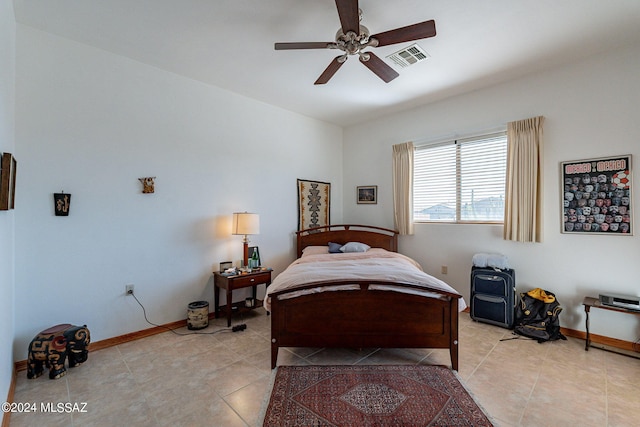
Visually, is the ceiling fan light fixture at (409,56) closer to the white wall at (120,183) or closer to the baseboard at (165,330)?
the white wall at (120,183)

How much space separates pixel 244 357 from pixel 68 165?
8.07ft

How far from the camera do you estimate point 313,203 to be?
15.7 feet

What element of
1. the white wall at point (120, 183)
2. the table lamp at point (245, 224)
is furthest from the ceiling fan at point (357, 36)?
the table lamp at point (245, 224)

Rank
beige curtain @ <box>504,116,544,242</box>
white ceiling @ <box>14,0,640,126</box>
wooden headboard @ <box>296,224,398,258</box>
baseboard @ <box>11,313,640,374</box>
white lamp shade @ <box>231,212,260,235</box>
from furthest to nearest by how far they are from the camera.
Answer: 1. wooden headboard @ <box>296,224,398,258</box>
2. white lamp shade @ <box>231,212,260,235</box>
3. beige curtain @ <box>504,116,544,242</box>
4. baseboard @ <box>11,313,640,374</box>
5. white ceiling @ <box>14,0,640,126</box>

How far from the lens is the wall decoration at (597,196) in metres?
2.72

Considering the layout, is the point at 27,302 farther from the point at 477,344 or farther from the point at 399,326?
the point at 477,344

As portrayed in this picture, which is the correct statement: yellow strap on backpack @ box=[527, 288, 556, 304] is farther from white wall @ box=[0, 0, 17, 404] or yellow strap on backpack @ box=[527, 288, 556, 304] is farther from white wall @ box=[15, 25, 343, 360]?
white wall @ box=[0, 0, 17, 404]

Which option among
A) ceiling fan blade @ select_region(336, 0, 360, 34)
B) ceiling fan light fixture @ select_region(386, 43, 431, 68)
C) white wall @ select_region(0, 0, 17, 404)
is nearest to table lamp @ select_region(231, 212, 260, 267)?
white wall @ select_region(0, 0, 17, 404)

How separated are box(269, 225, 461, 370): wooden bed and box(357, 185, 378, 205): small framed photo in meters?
2.65

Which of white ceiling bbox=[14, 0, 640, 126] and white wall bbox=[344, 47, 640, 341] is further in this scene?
white wall bbox=[344, 47, 640, 341]

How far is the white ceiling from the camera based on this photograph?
2180 millimetres

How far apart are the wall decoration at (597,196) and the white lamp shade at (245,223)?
3.59m

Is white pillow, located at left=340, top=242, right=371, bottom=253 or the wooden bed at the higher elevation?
white pillow, located at left=340, top=242, right=371, bottom=253

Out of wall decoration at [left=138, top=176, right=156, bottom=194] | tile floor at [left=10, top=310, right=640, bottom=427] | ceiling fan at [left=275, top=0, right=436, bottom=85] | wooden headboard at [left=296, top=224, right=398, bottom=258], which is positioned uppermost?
ceiling fan at [left=275, top=0, right=436, bottom=85]
